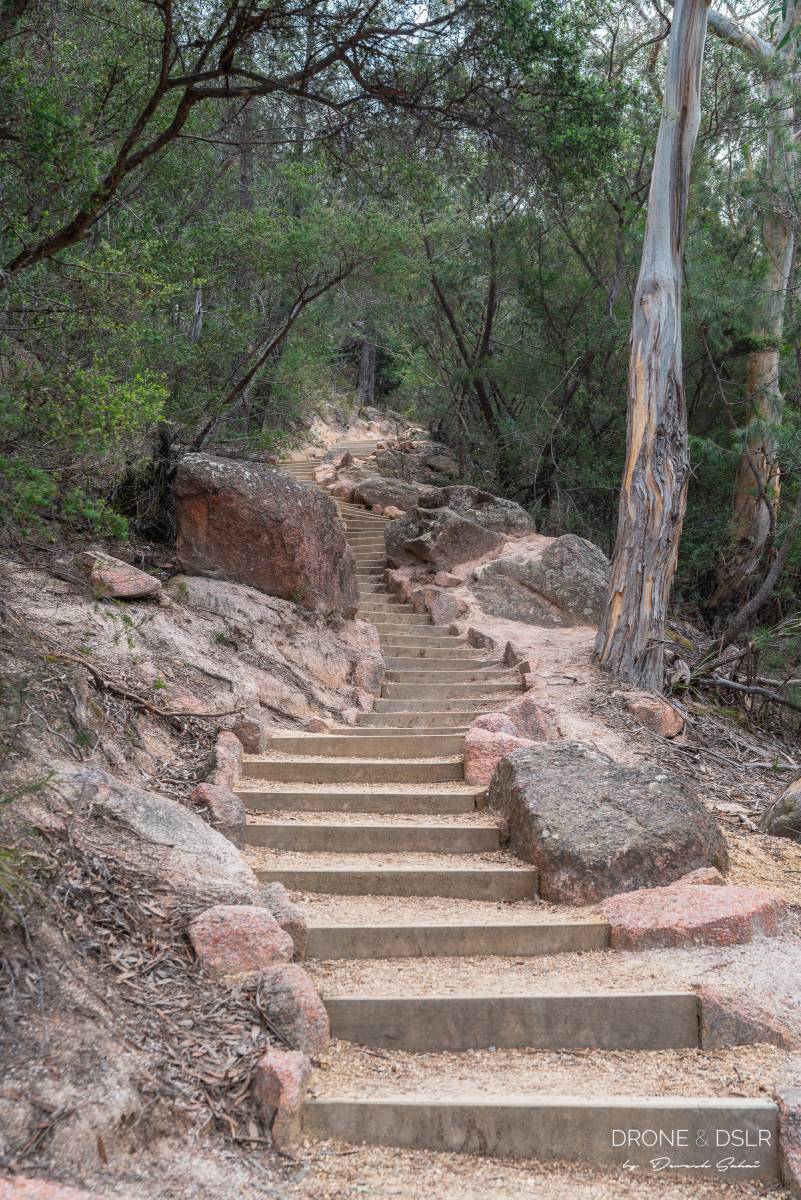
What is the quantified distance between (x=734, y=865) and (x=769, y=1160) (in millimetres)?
2392

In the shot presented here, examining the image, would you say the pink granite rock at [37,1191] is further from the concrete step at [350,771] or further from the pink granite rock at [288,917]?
the concrete step at [350,771]

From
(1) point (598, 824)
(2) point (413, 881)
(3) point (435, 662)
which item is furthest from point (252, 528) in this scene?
(1) point (598, 824)

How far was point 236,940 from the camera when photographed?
3.36m

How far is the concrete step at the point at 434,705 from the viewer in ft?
28.2

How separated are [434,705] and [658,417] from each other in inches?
131

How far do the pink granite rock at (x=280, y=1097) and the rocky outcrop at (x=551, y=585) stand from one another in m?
8.43

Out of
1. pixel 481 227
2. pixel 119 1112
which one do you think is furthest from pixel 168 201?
pixel 119 1112

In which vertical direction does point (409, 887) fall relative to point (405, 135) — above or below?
below

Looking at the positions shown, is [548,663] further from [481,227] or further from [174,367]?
[481,227]

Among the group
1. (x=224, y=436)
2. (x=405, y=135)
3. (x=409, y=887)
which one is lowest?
(x=409, y=887)

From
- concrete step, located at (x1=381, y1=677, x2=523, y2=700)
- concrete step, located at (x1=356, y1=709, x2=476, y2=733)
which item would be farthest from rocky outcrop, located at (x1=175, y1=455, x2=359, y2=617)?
concrete step, located at (x1=356, y1=709, x2=476, y2=733)

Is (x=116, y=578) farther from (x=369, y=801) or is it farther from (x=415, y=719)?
(x=415, y=719)

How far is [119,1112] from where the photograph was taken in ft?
8.23

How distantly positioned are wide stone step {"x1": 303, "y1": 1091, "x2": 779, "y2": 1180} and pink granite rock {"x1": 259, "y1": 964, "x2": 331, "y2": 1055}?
26 centimetres
